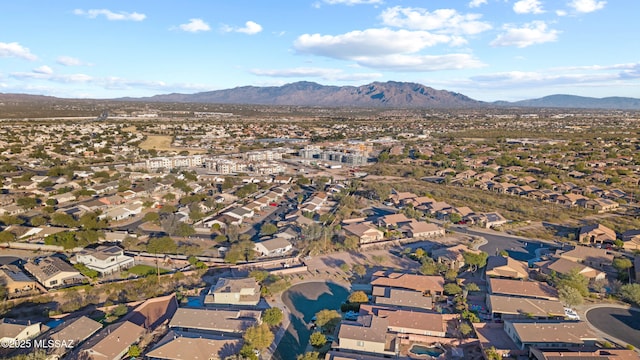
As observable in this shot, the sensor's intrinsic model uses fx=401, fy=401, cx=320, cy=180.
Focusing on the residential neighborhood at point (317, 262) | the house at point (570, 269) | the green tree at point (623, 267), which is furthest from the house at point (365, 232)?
the green tree at point (623, 267)

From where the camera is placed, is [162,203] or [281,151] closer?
[162,203]

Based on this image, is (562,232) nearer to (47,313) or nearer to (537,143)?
(47,313)

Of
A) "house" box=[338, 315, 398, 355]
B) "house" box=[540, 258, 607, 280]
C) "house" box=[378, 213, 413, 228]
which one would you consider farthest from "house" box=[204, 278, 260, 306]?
"house" box=[540, 258, 607, 280]

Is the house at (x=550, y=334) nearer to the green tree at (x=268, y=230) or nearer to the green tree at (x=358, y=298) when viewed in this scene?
the green tree at (x=358, y=298)

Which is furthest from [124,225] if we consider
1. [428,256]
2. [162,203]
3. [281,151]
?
[281,151]

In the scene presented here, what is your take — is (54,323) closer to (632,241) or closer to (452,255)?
(452,255)

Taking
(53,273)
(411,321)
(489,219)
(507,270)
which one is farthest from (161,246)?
(489,219)

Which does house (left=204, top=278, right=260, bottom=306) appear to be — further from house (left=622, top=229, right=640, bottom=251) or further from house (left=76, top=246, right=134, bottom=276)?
house (left=622, top=229, right=640, bottom=251)
